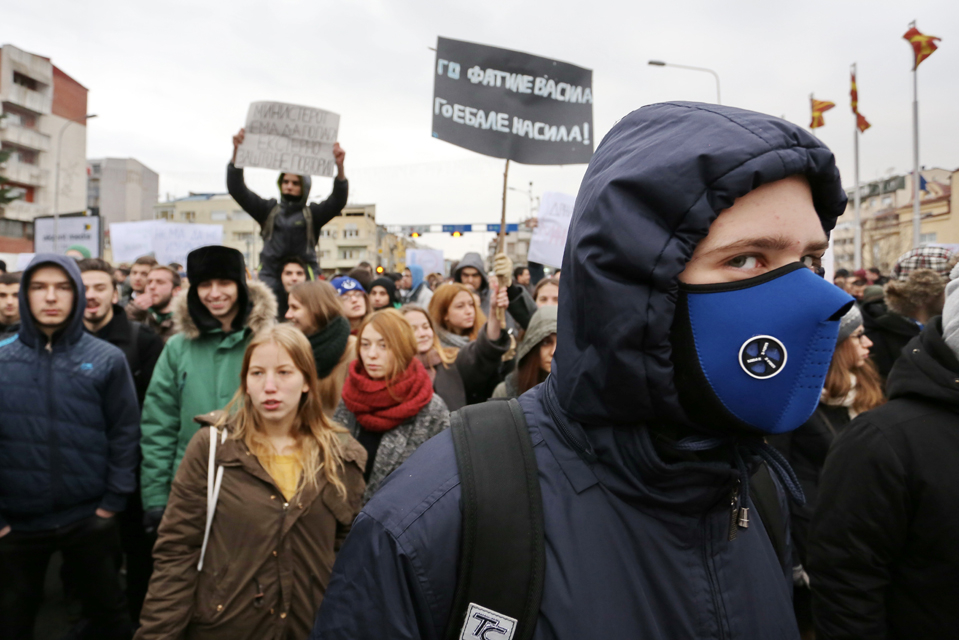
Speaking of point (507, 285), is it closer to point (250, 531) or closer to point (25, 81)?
point (250, 531)

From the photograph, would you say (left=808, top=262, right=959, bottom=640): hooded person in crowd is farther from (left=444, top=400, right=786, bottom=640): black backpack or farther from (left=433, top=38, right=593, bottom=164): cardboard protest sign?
(left=433, top=38, right=593, bottom=164): cardboard protest sign

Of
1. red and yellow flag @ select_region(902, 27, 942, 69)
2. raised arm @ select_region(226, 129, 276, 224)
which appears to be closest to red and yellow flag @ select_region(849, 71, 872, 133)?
red and yellow flag @ select_region(902, 27, 942, 69)

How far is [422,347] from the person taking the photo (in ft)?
14.5

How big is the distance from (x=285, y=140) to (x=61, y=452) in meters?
3.02

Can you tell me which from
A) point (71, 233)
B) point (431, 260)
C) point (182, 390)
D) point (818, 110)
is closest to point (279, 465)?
point (182, 390)

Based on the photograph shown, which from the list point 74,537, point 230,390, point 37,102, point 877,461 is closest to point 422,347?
point 230,390

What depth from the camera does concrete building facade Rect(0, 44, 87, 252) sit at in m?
44.2

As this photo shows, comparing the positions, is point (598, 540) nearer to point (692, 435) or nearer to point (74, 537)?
point (692, 435)

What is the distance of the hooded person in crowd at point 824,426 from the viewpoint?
329 centimetres

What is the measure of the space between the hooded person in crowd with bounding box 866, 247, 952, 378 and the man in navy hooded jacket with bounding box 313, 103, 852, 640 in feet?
12.4

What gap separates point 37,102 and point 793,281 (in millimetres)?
59316

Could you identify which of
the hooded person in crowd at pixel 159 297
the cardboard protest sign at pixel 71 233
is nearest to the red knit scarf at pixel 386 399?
the hooded person in crowd at pixel 159 297

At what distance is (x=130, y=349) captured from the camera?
452cm

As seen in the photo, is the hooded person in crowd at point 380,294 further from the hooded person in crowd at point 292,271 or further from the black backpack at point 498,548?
the black backpack at point 498,548
